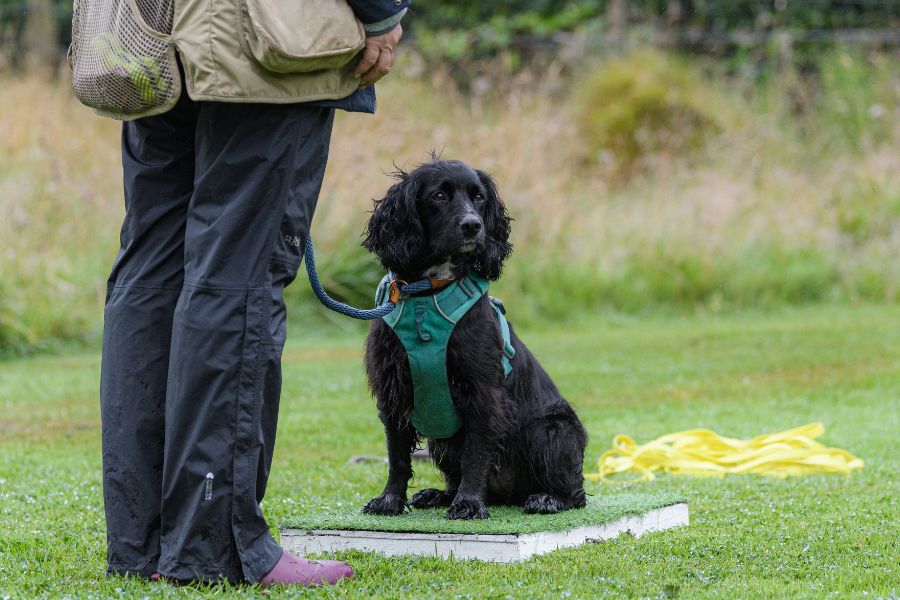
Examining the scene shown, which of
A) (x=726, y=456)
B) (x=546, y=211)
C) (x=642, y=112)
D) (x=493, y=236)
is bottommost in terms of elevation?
(x=726, y=456)

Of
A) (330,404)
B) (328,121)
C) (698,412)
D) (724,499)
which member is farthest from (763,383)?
(328,121)

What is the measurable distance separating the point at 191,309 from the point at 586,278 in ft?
25.6

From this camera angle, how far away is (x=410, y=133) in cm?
1130

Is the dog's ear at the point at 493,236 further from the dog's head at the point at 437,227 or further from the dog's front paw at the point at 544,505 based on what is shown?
the dog's front paw at the point at 544,505

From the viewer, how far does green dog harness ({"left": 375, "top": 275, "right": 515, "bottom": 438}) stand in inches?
133

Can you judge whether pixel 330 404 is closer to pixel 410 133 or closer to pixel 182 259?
pixel 182 259

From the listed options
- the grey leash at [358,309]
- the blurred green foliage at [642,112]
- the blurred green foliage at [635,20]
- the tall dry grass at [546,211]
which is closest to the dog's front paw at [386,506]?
the grey leash at [358,309]

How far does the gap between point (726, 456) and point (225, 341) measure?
3011 mm

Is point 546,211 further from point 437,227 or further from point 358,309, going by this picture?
point 358,309

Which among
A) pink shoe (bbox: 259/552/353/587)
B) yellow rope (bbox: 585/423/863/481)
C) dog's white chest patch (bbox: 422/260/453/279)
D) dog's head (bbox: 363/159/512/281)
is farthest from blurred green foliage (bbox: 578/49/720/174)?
pink shoe (bbox: 259/552/353/587)

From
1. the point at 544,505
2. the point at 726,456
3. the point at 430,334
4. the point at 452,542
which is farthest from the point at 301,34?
the point at 726,456

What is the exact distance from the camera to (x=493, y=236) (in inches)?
146

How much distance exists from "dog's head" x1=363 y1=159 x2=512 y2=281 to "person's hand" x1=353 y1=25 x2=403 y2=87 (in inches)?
31.8

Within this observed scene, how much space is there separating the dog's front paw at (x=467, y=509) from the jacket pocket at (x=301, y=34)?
1434mm
